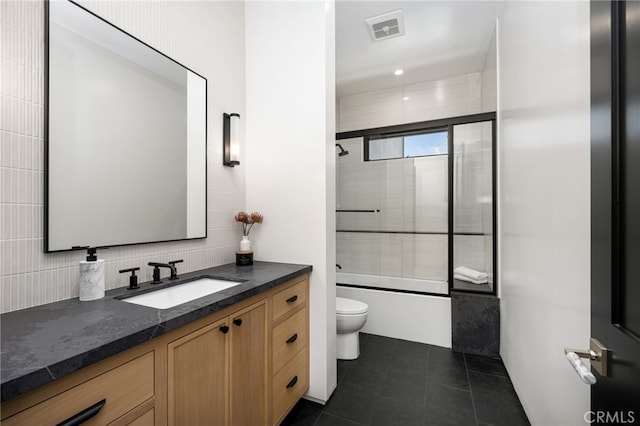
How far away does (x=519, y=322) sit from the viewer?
1838 mm

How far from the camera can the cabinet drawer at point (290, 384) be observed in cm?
156

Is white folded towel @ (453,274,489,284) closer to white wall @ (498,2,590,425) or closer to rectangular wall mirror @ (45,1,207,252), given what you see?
white wall @ (498,2,590,425)

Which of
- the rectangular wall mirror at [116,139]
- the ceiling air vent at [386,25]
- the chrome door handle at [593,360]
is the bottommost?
the chrome door handle at [593,360]

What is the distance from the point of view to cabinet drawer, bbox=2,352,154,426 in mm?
656

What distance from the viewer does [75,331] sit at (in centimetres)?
85

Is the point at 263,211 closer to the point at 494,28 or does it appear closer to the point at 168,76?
the point at 168,76

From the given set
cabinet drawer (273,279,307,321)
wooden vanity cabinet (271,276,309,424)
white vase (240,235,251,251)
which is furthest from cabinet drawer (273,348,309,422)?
white vase (240,235,251,251)

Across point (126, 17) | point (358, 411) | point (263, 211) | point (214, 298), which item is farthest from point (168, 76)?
point (358, 411)

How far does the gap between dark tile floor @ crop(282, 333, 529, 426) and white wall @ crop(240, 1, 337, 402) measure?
0.17m

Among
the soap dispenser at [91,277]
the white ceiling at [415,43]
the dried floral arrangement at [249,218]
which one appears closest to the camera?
the soap dispenser at [91,277]

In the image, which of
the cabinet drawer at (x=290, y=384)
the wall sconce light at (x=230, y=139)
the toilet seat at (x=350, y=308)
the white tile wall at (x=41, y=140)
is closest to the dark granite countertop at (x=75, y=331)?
the white tile wall at (x=41, y=140)

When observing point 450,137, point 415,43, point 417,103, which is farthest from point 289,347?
point 417,103

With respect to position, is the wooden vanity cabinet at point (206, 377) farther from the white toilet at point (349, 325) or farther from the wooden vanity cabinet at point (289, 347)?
the white toilet at point (349, 325)

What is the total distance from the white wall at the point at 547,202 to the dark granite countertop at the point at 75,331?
52.7 inches
